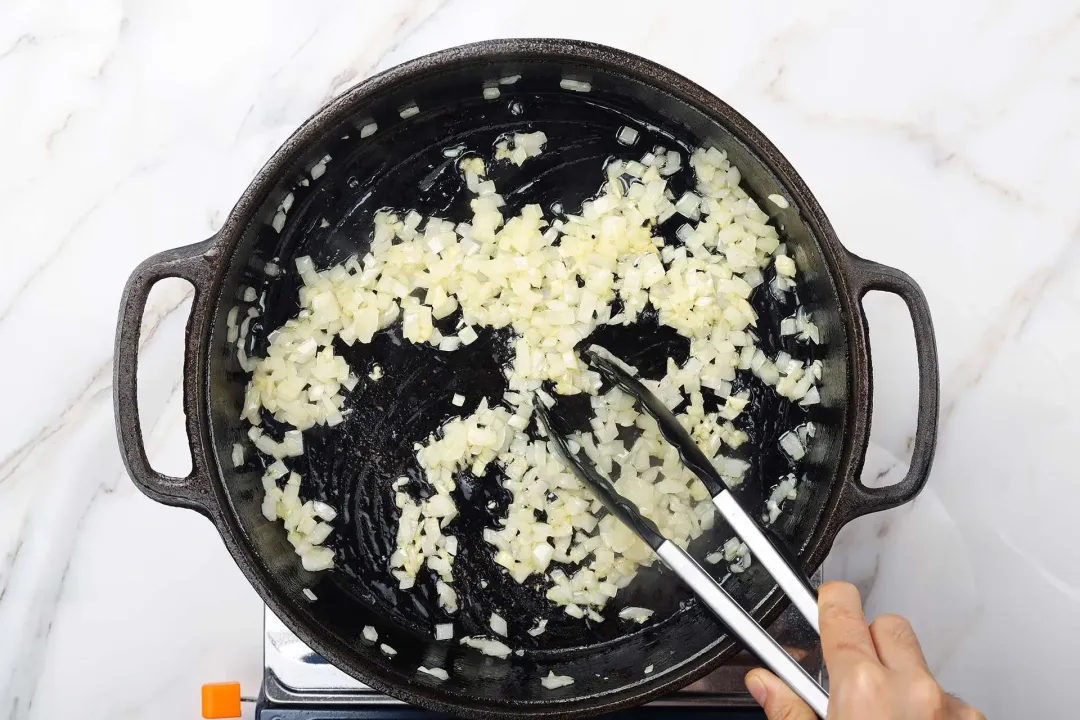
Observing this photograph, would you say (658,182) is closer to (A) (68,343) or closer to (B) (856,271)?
(B) (856,271)

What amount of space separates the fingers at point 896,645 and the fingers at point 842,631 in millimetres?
14

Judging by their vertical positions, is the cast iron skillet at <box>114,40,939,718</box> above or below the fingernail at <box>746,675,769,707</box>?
above

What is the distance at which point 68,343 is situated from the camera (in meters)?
1.17

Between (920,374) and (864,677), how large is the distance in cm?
35

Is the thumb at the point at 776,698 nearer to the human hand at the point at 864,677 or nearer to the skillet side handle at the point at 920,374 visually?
the human hand at the point at 864,677

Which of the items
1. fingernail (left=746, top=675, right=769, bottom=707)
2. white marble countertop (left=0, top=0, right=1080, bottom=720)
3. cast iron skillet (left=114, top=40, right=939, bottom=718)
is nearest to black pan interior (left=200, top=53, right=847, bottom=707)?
cast iron skillet (left=114, top=40, right=939, bottom=718)

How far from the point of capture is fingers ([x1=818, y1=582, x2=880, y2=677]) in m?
0.74

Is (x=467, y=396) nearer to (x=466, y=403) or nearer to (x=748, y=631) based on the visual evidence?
(x=466, y=403)

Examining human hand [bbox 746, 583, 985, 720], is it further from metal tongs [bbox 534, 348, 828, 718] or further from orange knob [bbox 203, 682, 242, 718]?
orange knob [bbox 203, 682, 242, 718]

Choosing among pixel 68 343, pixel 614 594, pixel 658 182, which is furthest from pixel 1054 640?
pixel 68 343

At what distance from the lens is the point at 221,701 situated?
3.57 feet

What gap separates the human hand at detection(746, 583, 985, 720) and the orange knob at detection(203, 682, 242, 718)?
706mm

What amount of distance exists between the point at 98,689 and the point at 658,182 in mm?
1105

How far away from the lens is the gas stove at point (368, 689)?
1.03 meters
